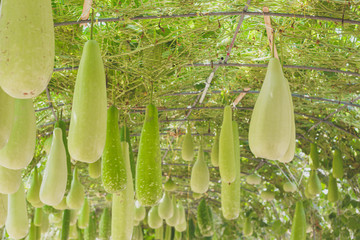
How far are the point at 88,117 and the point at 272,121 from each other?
60 centimetres

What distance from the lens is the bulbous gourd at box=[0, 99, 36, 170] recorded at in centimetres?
Result: 133

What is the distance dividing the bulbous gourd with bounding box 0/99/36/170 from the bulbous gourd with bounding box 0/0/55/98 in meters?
0.46

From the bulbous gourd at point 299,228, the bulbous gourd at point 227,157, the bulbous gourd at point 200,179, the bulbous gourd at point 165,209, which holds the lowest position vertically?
the bulbous gourd at point 299,228

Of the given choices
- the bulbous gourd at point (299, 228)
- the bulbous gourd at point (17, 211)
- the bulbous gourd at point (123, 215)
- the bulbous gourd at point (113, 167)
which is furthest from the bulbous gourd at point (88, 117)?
the bulbous gourd at point (299, 228)

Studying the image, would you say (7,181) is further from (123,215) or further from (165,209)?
(165,209)

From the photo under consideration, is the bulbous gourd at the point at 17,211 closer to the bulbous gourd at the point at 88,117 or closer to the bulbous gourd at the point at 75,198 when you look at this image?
the bulbous gourd at the point at 75,198

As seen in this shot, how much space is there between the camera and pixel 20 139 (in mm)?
1351

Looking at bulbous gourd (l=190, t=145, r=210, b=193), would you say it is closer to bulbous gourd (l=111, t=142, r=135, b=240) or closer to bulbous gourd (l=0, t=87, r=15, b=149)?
bulbous gourd (l=111, t=142, r=135, b=240)

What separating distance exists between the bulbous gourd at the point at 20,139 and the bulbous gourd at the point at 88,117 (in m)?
0.15

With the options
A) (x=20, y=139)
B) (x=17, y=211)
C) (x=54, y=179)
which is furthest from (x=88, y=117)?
(x=17, y=211)

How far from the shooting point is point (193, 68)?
2848mm

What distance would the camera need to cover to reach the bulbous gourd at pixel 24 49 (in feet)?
2.95

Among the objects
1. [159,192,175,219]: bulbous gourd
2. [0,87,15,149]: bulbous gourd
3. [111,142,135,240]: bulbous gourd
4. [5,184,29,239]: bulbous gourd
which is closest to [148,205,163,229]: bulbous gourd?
[159,192,175,219]: bulbous gourd

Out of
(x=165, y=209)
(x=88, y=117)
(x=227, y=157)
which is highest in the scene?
(x=165, y=209)
